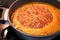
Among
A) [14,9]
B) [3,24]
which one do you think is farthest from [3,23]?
[14,9]

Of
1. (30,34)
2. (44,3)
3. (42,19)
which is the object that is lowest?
(30,34)

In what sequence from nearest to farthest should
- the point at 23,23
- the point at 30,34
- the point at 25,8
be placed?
the point at 30,34 → the point at 23,23 → the point at 25,8

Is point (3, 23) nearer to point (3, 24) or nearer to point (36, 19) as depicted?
point (3, 24)

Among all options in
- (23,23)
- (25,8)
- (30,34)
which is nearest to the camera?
(30,34)

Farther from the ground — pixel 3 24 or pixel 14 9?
pixel 14 9

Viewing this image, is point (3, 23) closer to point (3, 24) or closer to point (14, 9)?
point (3, 24)

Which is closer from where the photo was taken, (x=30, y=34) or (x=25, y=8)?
(x=30, y=34)

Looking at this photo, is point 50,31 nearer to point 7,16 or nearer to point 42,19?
point 42,19

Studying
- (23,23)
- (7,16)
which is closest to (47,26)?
(23,23)
